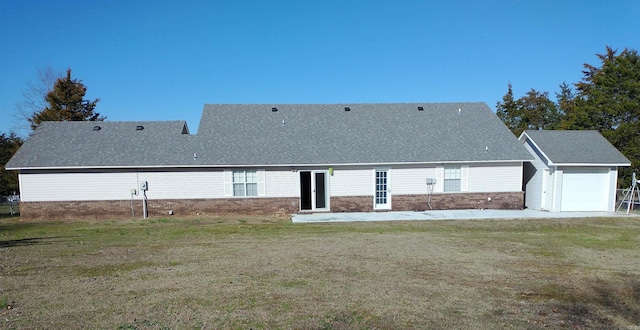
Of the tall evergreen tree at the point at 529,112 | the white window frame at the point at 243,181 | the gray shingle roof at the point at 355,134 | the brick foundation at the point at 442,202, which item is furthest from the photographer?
the tall evergreen tree at the point at 529,112

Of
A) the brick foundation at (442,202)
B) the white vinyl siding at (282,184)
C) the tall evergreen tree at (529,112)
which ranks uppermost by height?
the tall evergreen tree at (529,112)

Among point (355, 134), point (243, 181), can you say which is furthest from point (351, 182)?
point (243, 181)

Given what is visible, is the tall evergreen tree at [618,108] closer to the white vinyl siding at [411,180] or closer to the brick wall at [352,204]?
the white vinyl siding at [411,180]

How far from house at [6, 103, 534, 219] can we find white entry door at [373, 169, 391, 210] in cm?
5

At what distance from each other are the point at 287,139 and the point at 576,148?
14.3m

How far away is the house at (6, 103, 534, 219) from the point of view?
17.4m

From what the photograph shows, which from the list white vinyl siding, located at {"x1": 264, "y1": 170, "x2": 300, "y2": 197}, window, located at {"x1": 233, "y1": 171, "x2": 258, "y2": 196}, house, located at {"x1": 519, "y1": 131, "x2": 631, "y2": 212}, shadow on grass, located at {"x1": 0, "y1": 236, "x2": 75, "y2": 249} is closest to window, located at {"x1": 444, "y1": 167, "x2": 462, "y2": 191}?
house, located at {"x1": 519, "y1": 131, "x2": 631, "y2": 212}

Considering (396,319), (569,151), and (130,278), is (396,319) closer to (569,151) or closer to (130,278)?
(130,278)

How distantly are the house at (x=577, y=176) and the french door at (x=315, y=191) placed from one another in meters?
10.6

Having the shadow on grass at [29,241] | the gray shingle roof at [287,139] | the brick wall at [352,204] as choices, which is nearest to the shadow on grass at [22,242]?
the shadow on grass at [29,241]

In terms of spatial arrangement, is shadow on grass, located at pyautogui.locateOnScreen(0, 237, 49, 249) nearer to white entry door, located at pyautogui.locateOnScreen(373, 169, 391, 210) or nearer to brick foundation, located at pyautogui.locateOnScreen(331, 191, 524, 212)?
brick foundation, located at pyautogui.locateOnScreen(331, 191, 524, 212)

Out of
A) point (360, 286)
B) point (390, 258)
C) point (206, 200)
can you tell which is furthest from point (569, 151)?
point (206, 200)

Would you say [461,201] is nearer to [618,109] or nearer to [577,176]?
[577,176]

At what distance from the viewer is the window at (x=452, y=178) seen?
18688 millimetres
